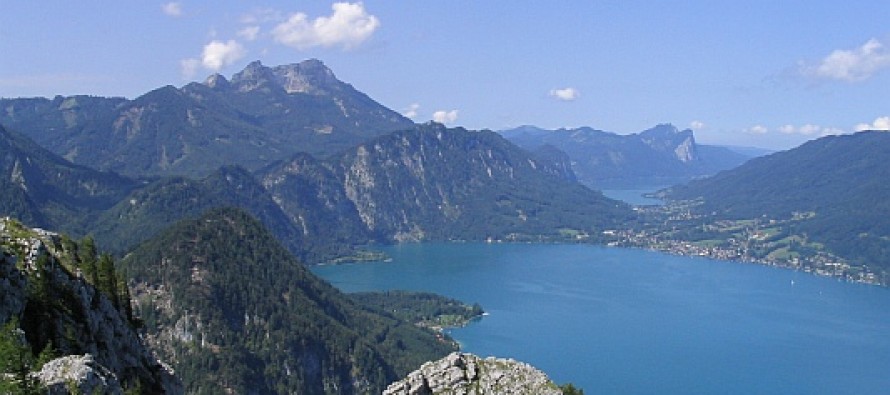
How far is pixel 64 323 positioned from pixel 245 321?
284ft

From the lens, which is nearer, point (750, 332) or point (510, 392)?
point (510, 392)

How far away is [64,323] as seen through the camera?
98.2ft

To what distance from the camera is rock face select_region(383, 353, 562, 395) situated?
127ft

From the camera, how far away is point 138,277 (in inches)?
4555

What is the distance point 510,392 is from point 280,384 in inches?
2853

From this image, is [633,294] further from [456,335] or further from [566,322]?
[456,335]

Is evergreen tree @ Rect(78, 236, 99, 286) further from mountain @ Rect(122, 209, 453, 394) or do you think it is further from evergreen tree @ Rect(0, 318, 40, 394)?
mountain @ Rect(122, 209, 453, 394)

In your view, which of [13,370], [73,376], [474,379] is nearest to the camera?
→ [13,370]

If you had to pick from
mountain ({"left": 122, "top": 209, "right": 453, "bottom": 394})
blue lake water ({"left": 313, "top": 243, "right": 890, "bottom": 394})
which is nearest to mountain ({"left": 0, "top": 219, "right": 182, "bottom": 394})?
mountain ({"left": 122, "top": 209, "right": 453, "bottom": 394})

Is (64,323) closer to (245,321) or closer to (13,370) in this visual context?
(13,370)

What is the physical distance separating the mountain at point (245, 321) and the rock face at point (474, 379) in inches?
2428

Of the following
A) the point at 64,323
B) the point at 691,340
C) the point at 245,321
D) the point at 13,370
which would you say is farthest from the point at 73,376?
the point at 691,340

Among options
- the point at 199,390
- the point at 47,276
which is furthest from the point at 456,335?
the point at 47,276

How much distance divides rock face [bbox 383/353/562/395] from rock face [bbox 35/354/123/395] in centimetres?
1760
